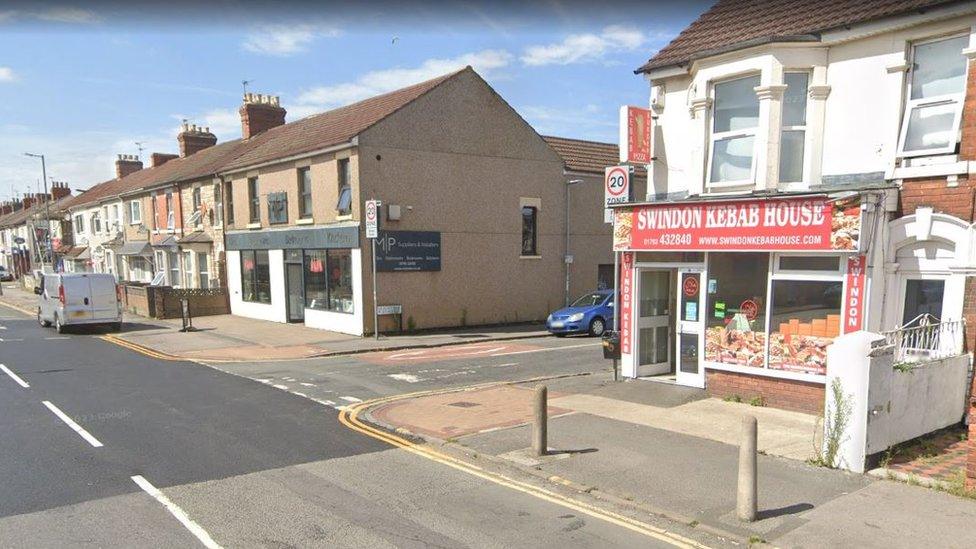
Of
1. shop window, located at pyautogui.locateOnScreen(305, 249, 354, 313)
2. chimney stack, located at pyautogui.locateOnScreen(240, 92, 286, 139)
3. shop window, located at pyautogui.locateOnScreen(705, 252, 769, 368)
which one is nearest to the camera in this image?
shop window, located at pyautogui.locateOnScreen(705, 252, 769, 368)

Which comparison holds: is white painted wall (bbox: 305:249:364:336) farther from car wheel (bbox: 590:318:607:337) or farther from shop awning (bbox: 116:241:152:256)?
shop awning (bbox: 116:241:152:256)

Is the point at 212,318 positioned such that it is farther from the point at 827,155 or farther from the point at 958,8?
the point at 958,8

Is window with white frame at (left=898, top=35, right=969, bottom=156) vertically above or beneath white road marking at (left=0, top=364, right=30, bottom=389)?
above

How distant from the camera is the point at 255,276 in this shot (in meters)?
24.9

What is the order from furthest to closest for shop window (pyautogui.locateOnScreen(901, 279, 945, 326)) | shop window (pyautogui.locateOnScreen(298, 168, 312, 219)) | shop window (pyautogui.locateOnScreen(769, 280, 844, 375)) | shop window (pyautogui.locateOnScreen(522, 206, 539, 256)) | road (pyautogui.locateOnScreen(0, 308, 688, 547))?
shop window (pyautogui.locateOnScreen(522, 206, 539, 256)) → shop window (pyautogui.locateOnScreen(298, 168, 312, 219)) → shop window (pyautogui.locateOnScreen(769, 280, 844, 375)) → shop window (pyautogui.locateOnScreen(901, 279, 945, 326)) → road (pyautogui.locateOnScreen(0, 308, 688, 547))

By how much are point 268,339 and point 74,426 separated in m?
10.1

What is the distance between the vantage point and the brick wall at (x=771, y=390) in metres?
8.87

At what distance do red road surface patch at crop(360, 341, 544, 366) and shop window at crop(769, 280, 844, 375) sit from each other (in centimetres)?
789

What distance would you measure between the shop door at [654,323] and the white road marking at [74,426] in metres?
8.83

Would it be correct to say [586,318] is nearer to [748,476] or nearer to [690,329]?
[690,329]

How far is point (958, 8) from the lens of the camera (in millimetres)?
7562

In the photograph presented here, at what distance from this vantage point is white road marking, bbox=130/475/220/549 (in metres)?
5.15

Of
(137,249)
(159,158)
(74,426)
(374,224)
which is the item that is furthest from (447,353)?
(159,158)

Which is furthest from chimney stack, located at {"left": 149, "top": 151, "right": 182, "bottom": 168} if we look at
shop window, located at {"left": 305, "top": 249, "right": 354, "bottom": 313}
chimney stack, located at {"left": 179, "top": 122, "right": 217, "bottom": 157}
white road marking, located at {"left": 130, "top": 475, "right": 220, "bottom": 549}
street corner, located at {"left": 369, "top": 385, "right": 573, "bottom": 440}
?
white road marking, located at {"left": 130, "top": 475, "right": 220, "bottom": 549}
